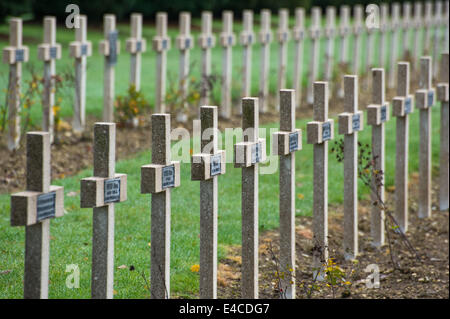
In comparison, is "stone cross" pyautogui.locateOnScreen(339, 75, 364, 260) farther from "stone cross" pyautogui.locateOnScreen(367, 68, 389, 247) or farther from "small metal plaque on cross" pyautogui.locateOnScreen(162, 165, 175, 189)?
"small metal plaque on cross" pyautogui.locateOnScreen(162, 165, 175, 189)

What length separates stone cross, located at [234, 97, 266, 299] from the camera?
5.07 m

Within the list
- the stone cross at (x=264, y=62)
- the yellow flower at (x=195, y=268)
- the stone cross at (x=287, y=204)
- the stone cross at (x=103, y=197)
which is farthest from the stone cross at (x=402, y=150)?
the stone cross at (x=264, y=62)

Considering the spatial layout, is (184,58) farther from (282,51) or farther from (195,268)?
(195,268)

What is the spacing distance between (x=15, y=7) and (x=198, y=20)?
1099cm

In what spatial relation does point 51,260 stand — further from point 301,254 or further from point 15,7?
point 15,7

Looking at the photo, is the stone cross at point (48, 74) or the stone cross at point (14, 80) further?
the stone cross at point (48, 74)

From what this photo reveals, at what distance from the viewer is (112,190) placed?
4.21 metres

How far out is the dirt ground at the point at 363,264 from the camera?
19.6ft

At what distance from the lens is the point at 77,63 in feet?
34.1

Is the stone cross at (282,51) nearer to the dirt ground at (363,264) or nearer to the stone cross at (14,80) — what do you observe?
the stone cross at (14,80)

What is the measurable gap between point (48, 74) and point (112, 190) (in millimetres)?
5896

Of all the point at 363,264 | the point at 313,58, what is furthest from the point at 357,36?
the point at 363,264

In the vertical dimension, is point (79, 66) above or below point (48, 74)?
above

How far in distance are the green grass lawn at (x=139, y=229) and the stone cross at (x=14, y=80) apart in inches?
50.1
